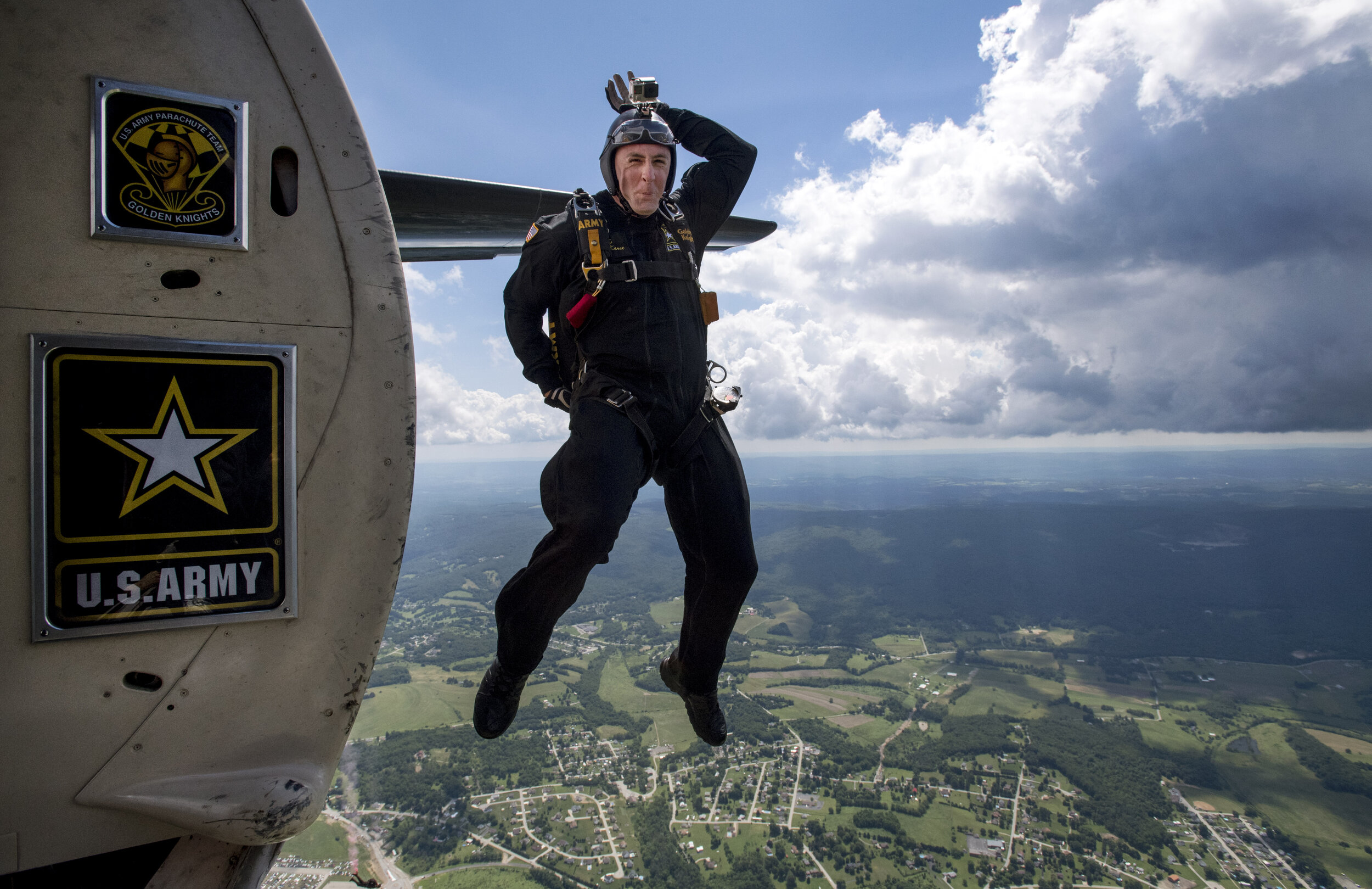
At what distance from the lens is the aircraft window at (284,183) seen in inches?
57.2

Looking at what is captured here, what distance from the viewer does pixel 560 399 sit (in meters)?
2.85

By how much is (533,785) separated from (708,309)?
4028 cm

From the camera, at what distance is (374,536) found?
154 cm

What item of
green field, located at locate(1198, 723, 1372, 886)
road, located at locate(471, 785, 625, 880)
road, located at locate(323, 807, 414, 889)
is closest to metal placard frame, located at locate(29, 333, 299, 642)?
road, located at locate(323, 807, 414, 889)

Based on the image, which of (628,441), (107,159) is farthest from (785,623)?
(107,159)

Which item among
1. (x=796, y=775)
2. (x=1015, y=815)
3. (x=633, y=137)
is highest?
(x=633, y=137)

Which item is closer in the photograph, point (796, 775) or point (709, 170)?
point (709, 170)

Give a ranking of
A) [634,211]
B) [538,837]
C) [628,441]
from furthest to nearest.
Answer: [538,837], [634,211], [628,441]

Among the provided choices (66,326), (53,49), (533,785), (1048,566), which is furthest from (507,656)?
(1048,566)

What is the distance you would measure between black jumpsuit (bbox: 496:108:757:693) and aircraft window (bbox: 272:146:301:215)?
1.30 metres

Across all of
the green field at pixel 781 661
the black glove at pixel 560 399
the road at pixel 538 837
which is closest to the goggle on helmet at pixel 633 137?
the black glove at pixel 560 399

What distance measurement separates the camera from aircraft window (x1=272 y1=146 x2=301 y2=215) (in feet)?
4.77

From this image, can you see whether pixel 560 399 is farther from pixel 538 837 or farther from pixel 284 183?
pixel 538 837

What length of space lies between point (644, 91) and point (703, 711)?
9.35 ft
